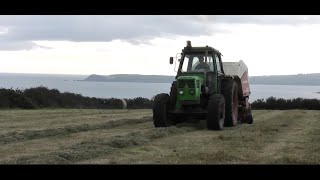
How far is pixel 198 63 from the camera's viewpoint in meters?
12.8

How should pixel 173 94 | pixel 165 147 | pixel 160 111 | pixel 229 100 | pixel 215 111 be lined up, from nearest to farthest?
1. pixel 165 147
2. pixel 215 111
3. pixel 160 111
4. pixel 173 94
5. pixel 229 100

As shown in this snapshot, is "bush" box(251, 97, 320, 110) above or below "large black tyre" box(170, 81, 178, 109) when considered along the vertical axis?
below

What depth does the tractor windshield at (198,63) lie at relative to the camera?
41.4ft

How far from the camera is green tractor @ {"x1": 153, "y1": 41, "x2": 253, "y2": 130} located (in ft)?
38.1

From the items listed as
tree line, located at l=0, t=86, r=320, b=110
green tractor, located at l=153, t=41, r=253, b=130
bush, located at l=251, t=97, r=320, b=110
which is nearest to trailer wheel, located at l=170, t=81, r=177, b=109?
green tractor, located at l=153, t=41, r=253, b=130

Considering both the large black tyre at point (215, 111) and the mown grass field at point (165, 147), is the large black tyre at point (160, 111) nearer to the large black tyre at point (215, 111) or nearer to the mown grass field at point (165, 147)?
the mown grass field at point (165, 147)

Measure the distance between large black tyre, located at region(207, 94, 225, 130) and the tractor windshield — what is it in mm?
1183

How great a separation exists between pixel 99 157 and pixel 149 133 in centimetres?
291

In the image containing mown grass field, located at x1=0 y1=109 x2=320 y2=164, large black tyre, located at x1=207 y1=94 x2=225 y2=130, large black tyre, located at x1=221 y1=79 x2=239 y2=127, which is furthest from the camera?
large black tyre, located at x1=221 y1=79 x2=239 y2=127

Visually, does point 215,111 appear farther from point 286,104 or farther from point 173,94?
point 286,104

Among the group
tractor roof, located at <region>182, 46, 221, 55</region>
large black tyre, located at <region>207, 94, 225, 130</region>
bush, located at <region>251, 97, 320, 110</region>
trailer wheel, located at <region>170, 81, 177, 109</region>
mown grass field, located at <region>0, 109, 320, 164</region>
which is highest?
tractor roof, located at <region>182, 46, 221, 55</region>

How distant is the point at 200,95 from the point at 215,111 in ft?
3.05

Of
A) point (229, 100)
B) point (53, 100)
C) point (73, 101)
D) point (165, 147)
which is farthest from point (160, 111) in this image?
point (73, 101)

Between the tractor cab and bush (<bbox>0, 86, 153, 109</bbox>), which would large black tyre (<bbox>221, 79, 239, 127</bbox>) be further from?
bush (<bbox>0, 86, 153, 109</bbox>)
